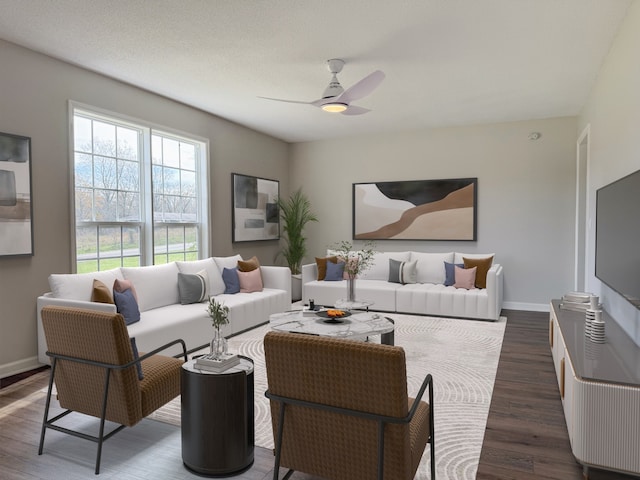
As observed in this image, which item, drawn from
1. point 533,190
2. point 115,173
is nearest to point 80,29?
point 115,173

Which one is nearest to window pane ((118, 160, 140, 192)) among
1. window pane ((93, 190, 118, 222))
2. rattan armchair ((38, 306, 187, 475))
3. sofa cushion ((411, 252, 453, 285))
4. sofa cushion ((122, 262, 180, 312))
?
window pane ((93, 190, 118, 222))

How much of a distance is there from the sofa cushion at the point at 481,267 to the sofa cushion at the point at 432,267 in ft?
1.30

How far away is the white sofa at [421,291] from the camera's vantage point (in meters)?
5.56

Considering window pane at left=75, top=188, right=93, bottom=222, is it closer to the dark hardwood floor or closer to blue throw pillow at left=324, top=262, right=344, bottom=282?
blue throw pillow at left=324, top=262, right=344, bottom=282

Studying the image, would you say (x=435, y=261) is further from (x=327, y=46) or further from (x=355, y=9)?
(x=355, y=9)

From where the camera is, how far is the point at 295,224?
7562 mm

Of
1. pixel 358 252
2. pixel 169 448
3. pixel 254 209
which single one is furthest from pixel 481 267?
pixel 169 448

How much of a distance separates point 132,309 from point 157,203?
68.7 inches

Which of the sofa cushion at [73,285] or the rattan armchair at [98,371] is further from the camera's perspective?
the sofa cushion at [73,285]

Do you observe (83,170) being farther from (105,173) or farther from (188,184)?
(188,184)

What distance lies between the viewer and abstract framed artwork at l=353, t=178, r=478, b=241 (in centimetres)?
664

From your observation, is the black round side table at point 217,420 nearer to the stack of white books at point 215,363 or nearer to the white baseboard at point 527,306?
the stack of white books at point 215,363

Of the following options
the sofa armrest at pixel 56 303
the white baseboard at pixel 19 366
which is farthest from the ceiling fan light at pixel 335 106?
the white baseboard at pixel 19 366

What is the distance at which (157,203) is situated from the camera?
5.19m
